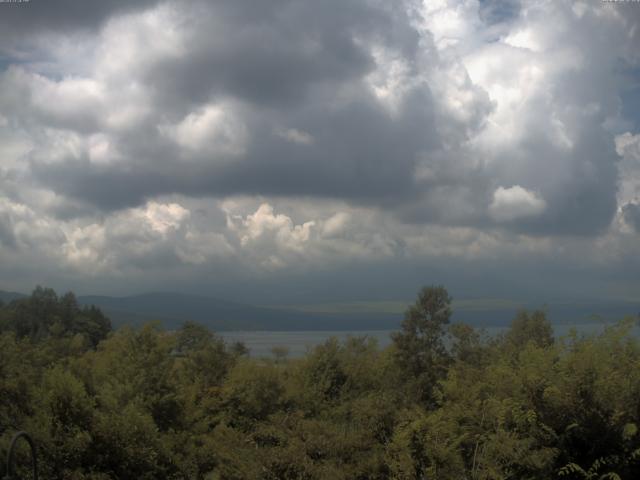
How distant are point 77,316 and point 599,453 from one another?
102 m

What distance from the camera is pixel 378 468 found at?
1662 cm

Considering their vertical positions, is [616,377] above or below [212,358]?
above

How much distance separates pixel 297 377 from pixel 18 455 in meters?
27.2

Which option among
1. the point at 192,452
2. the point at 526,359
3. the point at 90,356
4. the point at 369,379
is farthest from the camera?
the point at 90,356

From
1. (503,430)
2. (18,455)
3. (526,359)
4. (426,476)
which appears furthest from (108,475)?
(526,359)

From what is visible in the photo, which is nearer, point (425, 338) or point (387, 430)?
point (387, 430)

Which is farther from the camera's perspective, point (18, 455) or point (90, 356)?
point (90, 356)

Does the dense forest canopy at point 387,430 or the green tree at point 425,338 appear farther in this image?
the green tree at point 425,338

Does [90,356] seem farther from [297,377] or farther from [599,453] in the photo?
[599,453]

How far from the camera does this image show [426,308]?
5447cm

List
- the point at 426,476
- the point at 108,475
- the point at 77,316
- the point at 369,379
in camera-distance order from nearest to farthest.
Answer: the point at 426,476 < the point at 108,475 < the point at 369,379 < the point at 77,316

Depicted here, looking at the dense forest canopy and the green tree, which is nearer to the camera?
the dense forest canopy

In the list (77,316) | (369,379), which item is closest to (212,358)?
(369,379)

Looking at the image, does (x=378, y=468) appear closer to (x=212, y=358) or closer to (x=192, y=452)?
(x=192, y=452)
